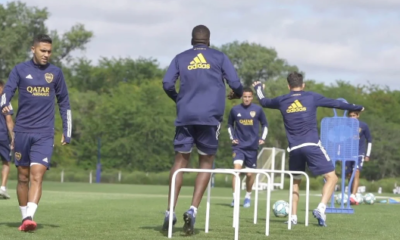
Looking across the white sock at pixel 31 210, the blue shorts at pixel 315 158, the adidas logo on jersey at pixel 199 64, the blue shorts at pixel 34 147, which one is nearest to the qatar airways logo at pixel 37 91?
the blue shorts at pixel 34 147

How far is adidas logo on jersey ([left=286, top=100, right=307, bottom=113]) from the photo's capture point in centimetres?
1195

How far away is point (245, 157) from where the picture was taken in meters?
18.1

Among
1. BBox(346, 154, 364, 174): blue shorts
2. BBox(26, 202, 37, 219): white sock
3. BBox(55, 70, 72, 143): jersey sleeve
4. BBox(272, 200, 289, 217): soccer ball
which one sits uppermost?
BBox(55, 70, 72, 143): jersey sleeve

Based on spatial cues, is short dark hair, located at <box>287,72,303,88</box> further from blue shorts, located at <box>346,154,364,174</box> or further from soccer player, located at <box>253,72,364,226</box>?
blue shorts, located at <box>346,154,364,174</box>

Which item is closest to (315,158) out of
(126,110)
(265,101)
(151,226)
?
(265,101)

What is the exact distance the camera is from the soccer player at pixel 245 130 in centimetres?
1784

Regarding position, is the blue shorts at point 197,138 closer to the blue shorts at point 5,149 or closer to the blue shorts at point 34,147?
the blue shorts at point 34,147

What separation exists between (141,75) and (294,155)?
76.2 m

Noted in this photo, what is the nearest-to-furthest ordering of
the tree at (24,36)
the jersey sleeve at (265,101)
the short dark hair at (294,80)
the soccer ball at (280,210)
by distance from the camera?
the jersey sleeve at (265,101), the short dark hair at (294,80), the soccer ball at (280,210), the tree at (24,36)

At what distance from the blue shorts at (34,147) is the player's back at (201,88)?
65.6 inches

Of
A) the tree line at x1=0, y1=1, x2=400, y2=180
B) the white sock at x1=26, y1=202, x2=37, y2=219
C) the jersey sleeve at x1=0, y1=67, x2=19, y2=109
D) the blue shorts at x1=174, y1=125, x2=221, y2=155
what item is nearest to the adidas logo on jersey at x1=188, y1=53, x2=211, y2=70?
the blue shorts at x1=174, y1=125, x2=221, y2=155

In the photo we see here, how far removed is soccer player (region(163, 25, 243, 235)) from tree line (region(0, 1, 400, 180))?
53.4m

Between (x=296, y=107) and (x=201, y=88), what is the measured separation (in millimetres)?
2912

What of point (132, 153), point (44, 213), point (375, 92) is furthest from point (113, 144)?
point (44, 213)
